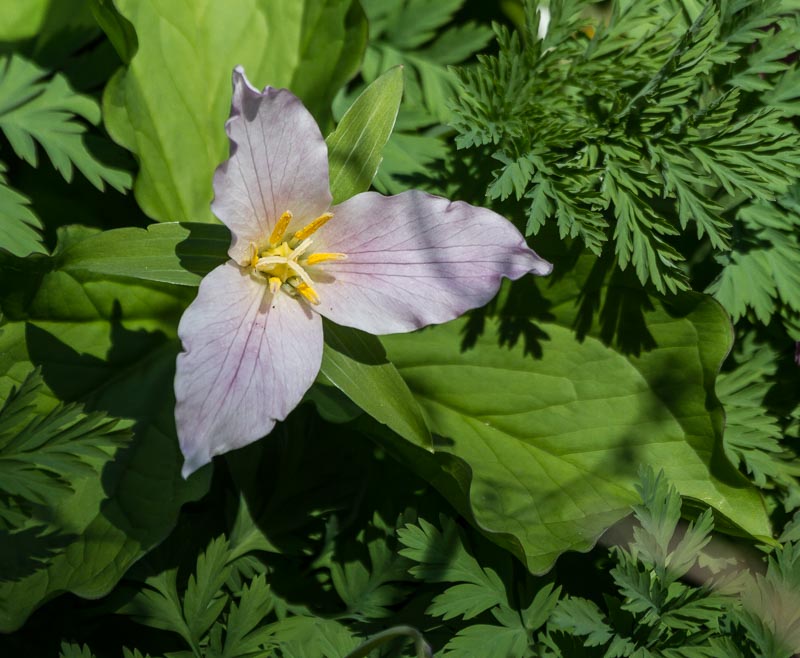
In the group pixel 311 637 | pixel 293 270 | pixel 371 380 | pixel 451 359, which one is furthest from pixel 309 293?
pixel 311 637

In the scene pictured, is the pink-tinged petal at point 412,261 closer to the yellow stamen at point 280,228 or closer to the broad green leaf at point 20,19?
the yellow stamen at point 280,228

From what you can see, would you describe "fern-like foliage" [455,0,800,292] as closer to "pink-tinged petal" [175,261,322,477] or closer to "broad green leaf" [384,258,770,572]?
"broad green leaf" [384,258,770,572]

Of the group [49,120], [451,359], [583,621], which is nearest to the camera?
[583,621]

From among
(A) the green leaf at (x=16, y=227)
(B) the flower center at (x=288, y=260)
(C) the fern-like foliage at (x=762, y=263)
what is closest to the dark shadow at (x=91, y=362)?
(A) the green leaf at (x=16, y=227)

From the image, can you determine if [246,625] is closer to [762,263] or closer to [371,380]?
[371,380]

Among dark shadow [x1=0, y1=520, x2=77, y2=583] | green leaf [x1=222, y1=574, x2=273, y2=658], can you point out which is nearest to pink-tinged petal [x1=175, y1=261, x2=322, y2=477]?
green leaf [x1=222, y1=574, x2=273, y2=658]

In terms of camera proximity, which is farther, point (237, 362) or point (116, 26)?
point (116, 26)

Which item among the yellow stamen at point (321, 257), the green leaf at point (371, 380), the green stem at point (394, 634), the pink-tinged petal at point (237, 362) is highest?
the yellow stamen at point (321, 257)
